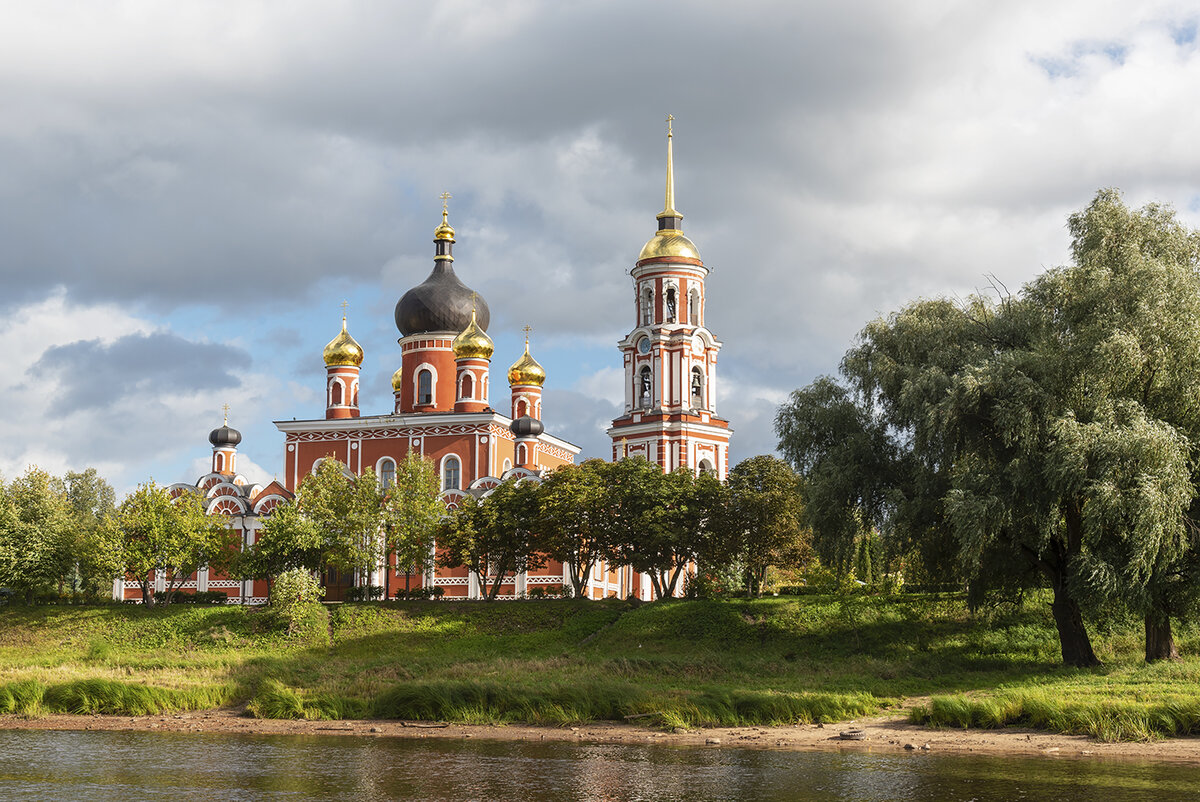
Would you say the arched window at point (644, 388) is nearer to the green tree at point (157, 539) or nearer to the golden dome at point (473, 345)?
the golden dome at point (473, 345)

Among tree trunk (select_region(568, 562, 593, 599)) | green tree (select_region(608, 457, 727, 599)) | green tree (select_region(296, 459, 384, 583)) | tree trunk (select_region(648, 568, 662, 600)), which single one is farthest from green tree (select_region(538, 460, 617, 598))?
green tree (select_region(296, 459, 384, 583))

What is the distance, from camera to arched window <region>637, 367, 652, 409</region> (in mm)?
59562

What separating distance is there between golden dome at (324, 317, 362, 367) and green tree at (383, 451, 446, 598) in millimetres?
15059

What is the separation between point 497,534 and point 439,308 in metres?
20.1

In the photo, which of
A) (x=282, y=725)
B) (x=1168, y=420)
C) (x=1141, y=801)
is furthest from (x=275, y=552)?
(x=1141, y=801)

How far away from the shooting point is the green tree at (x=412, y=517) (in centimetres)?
5078

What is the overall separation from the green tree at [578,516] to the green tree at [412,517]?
4.75m

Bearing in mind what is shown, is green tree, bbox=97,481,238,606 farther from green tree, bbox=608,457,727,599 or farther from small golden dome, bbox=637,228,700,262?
small golden dome, bbox=637,228,700,262

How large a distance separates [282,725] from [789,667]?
13.9m

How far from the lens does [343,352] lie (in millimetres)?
66312

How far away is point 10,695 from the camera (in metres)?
30.5

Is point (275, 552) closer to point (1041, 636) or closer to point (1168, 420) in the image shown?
point (1041, 636)

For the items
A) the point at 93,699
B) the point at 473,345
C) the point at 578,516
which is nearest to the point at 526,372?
the point at 473,345

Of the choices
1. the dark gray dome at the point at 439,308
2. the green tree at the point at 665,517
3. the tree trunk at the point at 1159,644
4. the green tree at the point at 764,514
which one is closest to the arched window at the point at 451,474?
the dark gray dome at the point at 439,308
